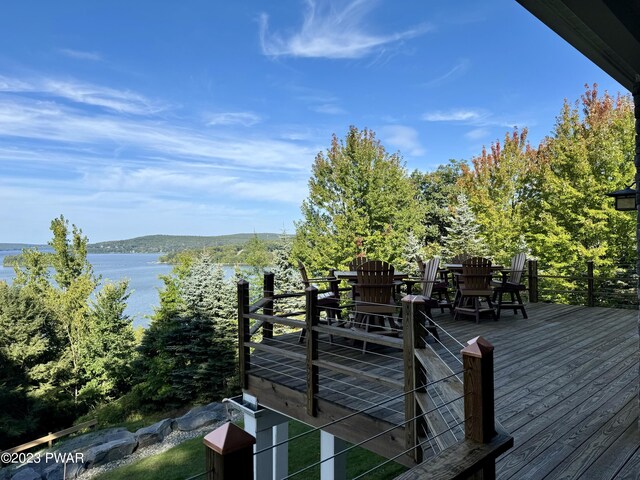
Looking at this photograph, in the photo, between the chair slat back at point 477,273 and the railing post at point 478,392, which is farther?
the chair slat back at point 477,273

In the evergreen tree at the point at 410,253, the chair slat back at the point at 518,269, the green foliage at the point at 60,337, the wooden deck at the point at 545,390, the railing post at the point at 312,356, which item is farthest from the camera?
the green foliage at the point at 60,337

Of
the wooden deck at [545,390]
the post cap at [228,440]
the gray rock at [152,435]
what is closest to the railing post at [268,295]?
the wooden deck at [545,390]

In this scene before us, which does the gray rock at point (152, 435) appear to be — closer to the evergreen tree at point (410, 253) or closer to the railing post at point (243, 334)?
the railing post at point (243, 334)

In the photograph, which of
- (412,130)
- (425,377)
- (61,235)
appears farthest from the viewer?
(412,130)

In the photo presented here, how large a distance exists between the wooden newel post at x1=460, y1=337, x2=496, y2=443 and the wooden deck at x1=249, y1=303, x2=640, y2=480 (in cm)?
115

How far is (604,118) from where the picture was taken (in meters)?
11.5

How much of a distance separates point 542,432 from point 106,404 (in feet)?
61.4

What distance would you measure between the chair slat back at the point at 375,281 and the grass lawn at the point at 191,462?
428 centimetres

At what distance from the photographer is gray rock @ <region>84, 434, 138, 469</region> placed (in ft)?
32.6

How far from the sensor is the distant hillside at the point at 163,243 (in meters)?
23.6

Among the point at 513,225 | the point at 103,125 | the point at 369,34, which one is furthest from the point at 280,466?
the point at 103,125

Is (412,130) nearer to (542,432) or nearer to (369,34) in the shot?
(369,34)

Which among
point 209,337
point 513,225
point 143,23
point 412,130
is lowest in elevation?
point 209,337

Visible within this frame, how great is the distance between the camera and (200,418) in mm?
11797
